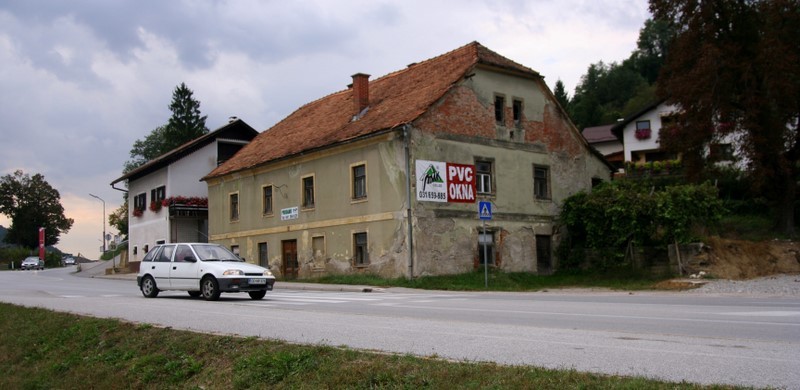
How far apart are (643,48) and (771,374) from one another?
4382 inches

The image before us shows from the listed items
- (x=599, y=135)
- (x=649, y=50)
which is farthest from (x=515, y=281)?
(x=649, y=50)

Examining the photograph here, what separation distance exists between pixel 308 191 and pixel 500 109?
9.40 m

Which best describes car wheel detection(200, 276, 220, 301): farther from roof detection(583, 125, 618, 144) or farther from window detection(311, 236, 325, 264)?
roof detection(583, 125, 618, 144)

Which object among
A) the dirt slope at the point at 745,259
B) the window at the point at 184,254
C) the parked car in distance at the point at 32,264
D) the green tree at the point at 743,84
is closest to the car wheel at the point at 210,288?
the window at the point at 184,254

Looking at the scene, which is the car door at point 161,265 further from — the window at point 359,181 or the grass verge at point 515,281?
the window at point 359,181

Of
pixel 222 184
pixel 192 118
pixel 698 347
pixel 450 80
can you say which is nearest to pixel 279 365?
pixel 698 347

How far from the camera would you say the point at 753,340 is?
8.88m

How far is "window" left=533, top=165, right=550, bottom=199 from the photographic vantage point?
106 feet

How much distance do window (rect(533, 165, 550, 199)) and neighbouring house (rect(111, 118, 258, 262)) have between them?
2255 cm

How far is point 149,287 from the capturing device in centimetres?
1994

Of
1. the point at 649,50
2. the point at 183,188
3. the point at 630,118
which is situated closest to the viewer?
the point at 183,188

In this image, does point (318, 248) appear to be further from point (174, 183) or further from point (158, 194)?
point (158, 194)

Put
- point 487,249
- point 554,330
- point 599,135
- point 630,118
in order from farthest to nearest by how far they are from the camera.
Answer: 1. point 599,135
2. point 630,118
3. point 487,249
4. point 554,330

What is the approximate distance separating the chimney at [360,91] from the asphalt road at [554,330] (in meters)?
A: 17.6
